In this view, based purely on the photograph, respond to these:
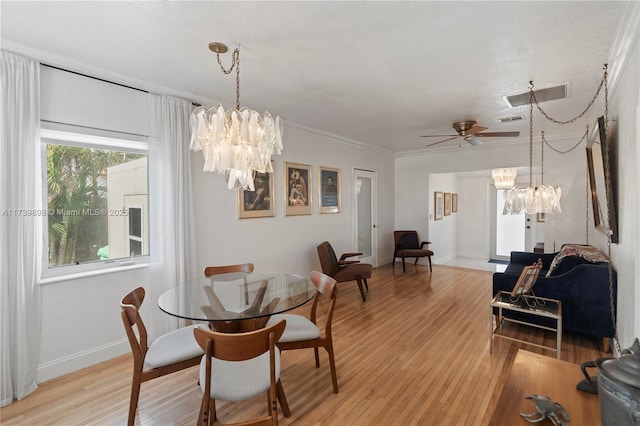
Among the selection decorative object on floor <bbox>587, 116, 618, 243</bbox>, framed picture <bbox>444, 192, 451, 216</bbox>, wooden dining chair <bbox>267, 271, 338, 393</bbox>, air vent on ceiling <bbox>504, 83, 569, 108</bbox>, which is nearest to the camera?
wooden dining chair <bbox>267, 271, 338, 393</bbox>

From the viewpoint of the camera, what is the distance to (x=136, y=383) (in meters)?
1.83

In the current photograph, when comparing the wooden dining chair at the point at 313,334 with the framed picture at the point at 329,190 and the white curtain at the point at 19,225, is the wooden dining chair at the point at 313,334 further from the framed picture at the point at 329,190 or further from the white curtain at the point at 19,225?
the framed picture at the point at 329,190

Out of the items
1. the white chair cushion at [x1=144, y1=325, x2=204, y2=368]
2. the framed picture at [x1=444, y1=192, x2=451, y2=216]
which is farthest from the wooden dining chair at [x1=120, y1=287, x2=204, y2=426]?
the framed picture at [x1=444, y1=192, x2=451, y2=216]

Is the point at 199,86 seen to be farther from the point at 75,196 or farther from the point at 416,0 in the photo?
the point at 416,0

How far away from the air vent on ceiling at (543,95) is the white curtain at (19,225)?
4664mm

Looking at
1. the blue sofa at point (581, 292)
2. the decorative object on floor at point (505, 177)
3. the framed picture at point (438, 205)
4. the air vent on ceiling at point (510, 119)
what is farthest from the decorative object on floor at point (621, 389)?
the framed picture at point (438, 205)

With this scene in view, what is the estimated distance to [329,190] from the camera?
18.0ft

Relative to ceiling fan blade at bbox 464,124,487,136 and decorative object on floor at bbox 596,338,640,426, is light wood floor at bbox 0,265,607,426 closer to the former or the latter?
decorative object on floor at bbox 596,338,640,426

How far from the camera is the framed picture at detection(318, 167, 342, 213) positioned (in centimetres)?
530

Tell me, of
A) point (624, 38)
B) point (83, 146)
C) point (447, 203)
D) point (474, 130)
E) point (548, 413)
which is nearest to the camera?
point (548, 413)

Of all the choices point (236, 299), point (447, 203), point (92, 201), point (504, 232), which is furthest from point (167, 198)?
point (504, 232)

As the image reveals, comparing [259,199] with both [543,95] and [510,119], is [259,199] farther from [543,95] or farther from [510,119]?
[510,119]

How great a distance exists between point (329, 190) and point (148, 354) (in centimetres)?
401

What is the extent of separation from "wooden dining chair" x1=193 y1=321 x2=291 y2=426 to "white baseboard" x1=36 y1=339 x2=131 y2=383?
173 cm
